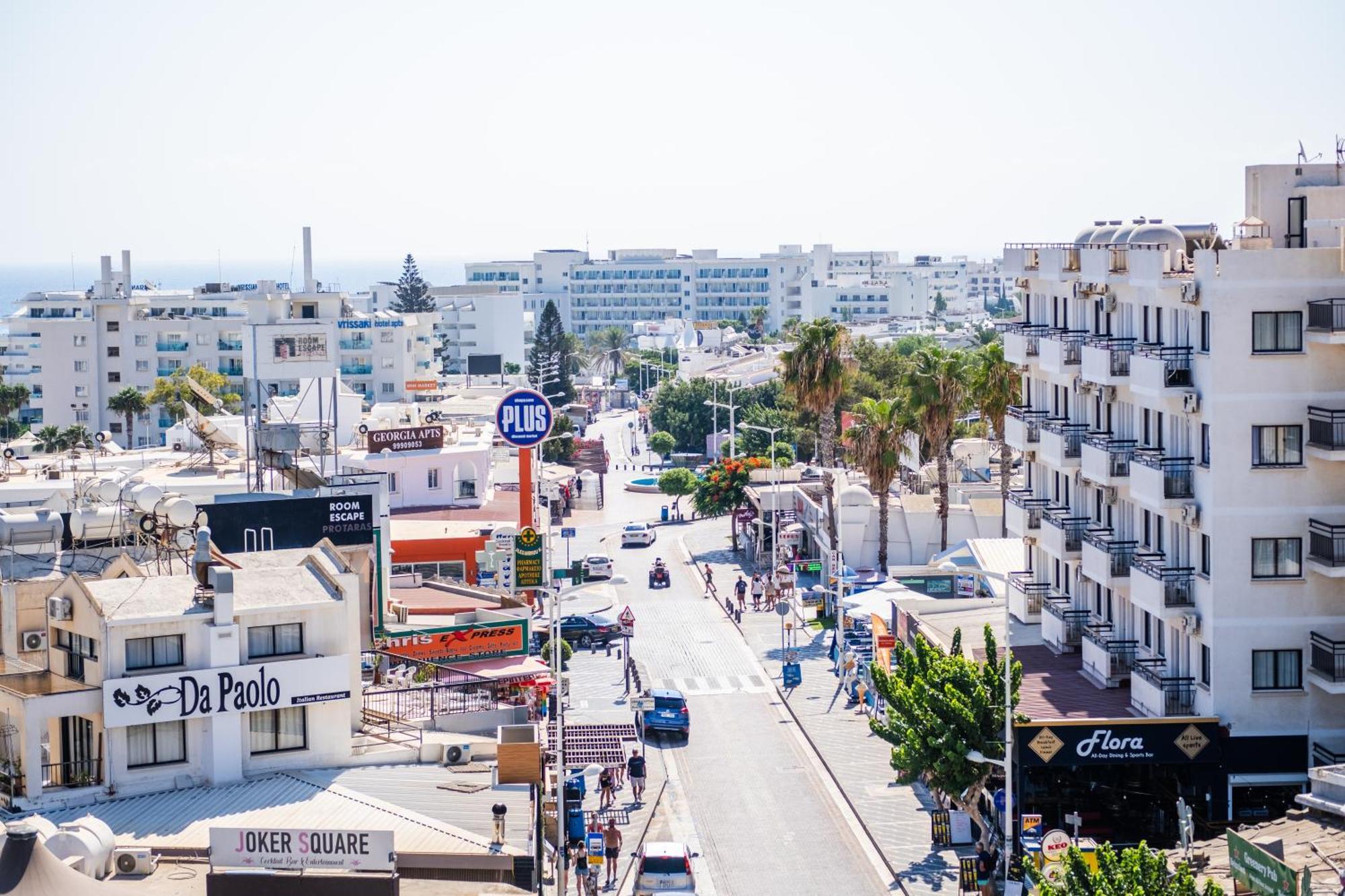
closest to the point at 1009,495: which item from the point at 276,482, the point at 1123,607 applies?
the point at 1123,607

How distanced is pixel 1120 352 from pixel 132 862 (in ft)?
91.7

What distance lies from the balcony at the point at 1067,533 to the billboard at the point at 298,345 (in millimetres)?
37928

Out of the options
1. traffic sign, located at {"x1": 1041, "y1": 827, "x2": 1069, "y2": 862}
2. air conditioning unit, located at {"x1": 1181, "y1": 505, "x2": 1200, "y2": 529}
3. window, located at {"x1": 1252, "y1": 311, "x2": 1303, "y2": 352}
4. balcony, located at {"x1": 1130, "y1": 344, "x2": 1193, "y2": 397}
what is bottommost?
traffic sign, located at {"x1": 1041, "y1": 827, "x2": 1069, "y2": 862}

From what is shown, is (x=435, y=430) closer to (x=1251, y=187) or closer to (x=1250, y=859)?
(x=1251, y=187)

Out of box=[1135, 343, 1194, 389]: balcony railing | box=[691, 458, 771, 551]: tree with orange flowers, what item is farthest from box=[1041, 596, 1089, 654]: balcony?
box=[691, 458, 771, 551]: tree with orange flowers

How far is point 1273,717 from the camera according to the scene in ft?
142

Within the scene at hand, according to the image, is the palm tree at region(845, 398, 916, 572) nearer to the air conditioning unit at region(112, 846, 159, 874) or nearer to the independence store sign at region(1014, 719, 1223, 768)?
the independence store sign at region(1014, 719, 1223, 768)

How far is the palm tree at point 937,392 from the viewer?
250ft

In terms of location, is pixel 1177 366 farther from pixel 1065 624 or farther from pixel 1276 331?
pixel 1065 624

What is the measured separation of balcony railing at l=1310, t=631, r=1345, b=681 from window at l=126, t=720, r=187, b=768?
83.2 feet

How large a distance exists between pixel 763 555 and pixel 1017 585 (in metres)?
34.2

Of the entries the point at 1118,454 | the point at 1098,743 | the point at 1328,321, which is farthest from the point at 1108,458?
the point at 1098,743

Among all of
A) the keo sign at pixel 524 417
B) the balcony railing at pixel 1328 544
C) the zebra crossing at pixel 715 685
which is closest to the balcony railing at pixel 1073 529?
the balcony railing at pixel 1328 544

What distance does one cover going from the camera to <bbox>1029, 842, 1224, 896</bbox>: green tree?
28656 mm
